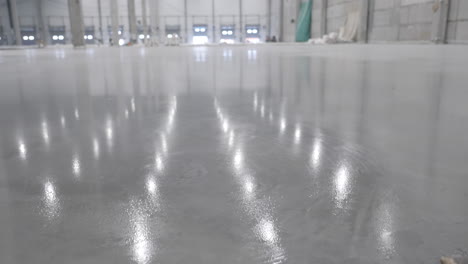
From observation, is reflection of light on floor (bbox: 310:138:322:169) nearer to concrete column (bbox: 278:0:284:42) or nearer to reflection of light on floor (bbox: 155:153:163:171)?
reflection of light on floor (bbox: 155:153:163:171)

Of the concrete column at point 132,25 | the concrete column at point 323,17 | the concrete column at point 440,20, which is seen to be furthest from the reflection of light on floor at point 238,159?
the concrete column at point 132,25

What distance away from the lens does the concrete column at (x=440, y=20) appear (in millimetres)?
14598

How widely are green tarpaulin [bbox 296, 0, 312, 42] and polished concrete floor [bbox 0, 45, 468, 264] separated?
27238mm

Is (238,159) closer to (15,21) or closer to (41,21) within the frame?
(15,21)

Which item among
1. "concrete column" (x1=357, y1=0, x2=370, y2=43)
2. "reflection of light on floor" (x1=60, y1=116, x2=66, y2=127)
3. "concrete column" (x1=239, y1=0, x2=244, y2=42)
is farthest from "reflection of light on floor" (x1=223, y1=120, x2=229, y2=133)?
"concrete column" (x1=239, y1=0, x2=244, y2=42)

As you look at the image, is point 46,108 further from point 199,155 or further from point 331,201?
point 331,201

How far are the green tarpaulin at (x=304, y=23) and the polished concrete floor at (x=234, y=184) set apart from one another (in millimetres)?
27238

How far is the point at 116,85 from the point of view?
360 cm

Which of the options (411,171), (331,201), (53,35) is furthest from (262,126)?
(53,35)

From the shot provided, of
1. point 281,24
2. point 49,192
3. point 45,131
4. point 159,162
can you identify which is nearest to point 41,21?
point 281,24

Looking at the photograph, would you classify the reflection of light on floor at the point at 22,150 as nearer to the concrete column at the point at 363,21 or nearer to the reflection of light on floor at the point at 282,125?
the reflection of light on floor at the point at 282,125

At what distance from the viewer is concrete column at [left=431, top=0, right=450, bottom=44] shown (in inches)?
575

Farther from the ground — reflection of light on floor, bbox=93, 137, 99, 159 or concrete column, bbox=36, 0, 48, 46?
concrete column, bbox=36, 0, 48, 46

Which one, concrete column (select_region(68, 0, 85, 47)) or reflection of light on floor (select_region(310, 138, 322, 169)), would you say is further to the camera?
concrete column (select_region(68, 0, 85, 47))
